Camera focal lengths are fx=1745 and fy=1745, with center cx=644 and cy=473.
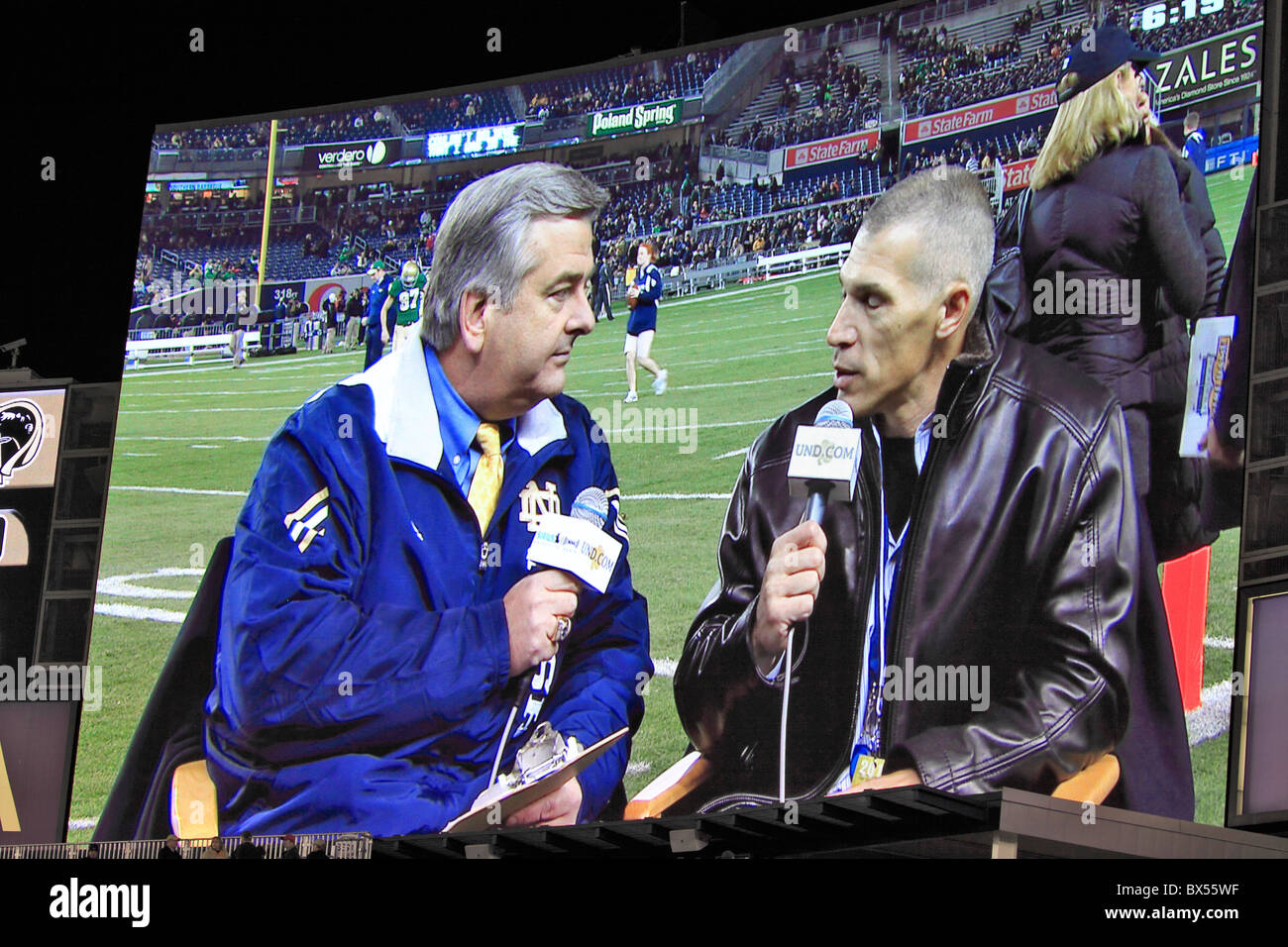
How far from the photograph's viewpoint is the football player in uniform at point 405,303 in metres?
15.0

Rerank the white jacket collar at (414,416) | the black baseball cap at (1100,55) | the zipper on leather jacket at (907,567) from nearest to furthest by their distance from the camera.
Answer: the zipper on leather jacket at (907,567), the black baseball cap at (1100,55), the white jacket collar at (414,416)

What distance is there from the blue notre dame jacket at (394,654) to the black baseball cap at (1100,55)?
4.96 m

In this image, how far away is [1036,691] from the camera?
1184cm

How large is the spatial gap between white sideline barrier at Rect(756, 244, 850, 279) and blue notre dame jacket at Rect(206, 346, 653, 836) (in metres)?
2.38

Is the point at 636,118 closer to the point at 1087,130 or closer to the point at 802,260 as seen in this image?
the point at 802,260

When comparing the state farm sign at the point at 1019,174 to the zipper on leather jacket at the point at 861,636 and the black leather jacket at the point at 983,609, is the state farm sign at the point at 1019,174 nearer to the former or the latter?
A: the black leather jacket at the point at 983,609

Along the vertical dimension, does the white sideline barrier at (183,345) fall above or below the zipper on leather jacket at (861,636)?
above

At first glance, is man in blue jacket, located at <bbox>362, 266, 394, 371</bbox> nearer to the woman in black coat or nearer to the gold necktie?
the gold necktie

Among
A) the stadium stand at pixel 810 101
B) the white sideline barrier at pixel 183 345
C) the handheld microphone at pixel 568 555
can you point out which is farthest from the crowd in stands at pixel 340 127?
the handheld microphone at pixel 568 555

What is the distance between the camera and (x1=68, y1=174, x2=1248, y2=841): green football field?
13430 mm

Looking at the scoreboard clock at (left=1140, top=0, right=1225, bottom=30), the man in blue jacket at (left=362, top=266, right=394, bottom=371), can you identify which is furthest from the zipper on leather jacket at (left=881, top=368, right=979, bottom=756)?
the man in blue jacket at (left=362, top=266, right=394, bottom=371)

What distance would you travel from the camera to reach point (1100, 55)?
12984mm

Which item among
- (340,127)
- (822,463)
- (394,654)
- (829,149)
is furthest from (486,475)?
(340,127)
